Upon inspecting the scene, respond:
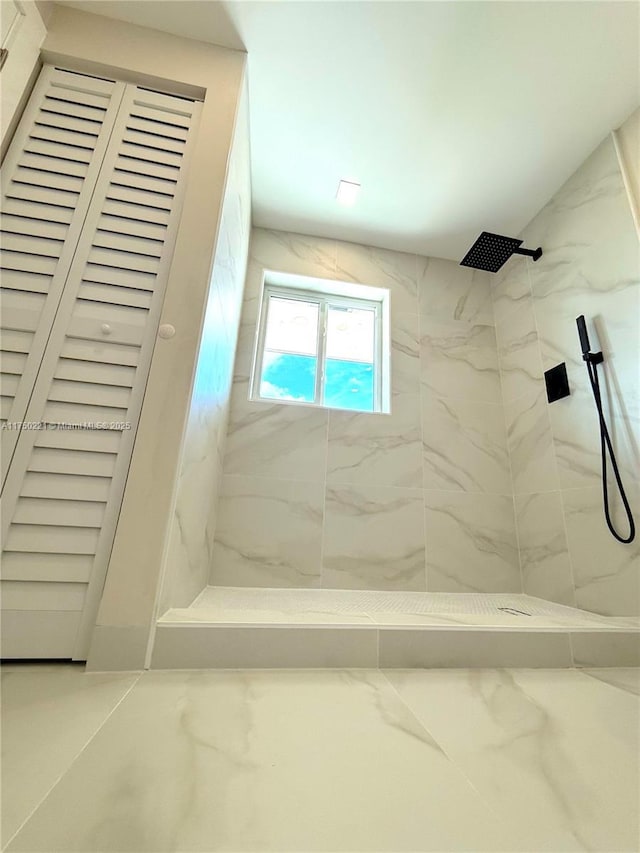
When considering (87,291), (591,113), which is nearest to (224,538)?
(87,291)

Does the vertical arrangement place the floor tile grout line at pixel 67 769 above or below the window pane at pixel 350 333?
below

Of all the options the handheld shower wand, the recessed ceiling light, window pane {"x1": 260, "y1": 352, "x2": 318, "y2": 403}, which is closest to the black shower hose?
the handheld shower wand

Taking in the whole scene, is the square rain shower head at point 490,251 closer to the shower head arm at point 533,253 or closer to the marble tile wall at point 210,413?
the shower head arm at point 533,253

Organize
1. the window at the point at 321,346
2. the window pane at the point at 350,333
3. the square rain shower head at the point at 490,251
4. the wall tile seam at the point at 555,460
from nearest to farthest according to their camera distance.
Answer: the wall tile seam at the point at 555,460 < the square rain shower head at the point at 490,251 < the window at the point at 321,346 < the window pane at the point at 350,333

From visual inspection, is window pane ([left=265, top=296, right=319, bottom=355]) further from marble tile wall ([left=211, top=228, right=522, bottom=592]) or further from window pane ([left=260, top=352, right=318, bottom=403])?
marble tile wall ([left=211, top=228, right=522, bottom=592])

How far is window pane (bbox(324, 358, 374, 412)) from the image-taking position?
1995 mm

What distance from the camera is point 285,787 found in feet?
1.45

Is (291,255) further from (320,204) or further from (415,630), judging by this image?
(415,630)

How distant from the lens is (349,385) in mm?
2045

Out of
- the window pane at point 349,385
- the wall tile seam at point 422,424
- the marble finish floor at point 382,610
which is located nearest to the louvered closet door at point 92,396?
the marble finish floor at point 382,610

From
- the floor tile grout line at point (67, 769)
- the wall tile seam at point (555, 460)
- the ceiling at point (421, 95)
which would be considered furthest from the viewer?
the wall tile seam at point (555, 460)

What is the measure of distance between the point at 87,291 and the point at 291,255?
1403 millimetres

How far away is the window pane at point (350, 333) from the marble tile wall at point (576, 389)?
2.78 feet

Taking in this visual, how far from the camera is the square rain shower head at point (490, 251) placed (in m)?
1.75
